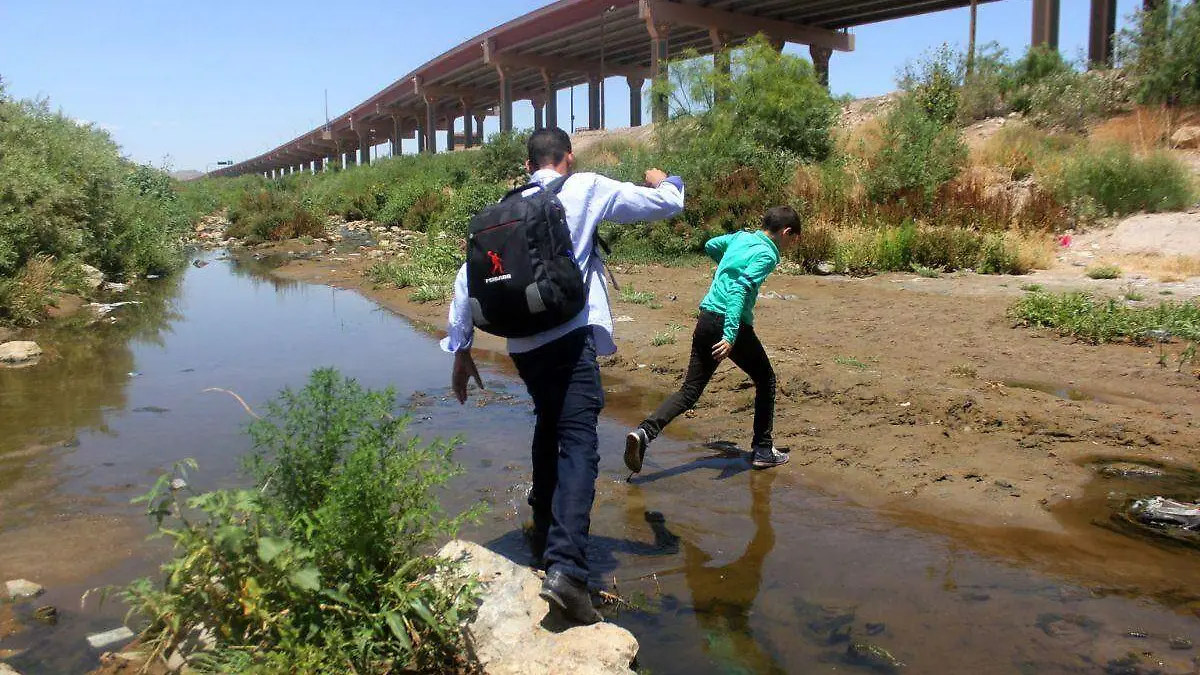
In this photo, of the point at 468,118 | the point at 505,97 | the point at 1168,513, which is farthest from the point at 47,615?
the point at 468,118

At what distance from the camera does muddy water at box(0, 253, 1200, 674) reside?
3229 mm

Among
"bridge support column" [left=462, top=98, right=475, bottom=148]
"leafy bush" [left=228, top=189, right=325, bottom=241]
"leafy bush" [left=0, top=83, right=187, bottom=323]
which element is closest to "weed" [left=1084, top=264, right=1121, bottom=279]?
"leafy bush" [left=0, top=83, right=187, bottom=323]

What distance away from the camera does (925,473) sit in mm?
5027

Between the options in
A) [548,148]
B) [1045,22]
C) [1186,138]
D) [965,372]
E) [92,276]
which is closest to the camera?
[548,148]

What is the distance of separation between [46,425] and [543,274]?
200 inches

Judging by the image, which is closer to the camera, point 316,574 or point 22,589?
point 316,574

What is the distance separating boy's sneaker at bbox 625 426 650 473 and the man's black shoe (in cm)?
175

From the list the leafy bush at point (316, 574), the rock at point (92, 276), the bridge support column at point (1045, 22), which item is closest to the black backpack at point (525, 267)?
the leafy bush at point (316, 574)

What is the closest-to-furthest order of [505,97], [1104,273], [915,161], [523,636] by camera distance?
[523,636] < [1104,273] < [915,161] < [505,97]

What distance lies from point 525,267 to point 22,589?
255cm

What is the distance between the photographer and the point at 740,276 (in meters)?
4.89

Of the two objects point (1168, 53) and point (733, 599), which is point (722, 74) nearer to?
point (1168, 53)

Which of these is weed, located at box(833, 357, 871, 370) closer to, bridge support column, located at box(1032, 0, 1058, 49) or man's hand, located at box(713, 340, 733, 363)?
man's hand, located at box(713, 340, 733, 363)

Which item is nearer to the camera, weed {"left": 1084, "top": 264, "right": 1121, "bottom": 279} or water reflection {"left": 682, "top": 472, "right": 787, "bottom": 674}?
water reflection {"left": 682, "top": 472, "right": 787, "bottom": 674}
